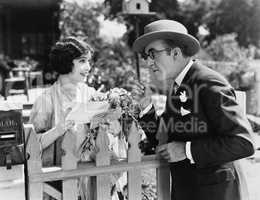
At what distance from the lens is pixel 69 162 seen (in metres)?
1.87

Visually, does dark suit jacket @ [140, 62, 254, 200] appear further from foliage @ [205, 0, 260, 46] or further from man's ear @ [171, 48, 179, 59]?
foliage @ [205, 0, 260, 46]

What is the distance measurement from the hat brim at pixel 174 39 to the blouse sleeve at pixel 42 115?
68 centimetres

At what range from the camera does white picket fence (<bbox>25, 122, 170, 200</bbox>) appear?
5.94 feet

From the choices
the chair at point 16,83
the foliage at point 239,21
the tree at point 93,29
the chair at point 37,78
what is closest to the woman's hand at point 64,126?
the tree at point 93,29

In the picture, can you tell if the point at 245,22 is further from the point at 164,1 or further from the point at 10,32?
the point at 10,32

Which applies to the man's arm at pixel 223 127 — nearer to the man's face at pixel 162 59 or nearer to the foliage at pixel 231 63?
the man's face at pixel 162 59

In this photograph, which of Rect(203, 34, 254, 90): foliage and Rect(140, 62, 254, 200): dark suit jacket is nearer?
Rect(140, 62, 254, 200): dark suit jacket

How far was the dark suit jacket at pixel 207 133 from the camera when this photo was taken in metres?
1.68

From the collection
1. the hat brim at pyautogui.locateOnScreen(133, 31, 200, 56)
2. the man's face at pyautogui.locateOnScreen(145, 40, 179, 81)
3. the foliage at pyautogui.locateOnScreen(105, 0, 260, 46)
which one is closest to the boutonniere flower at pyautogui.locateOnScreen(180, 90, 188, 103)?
the man's face at pyautogui.locateOnScreen(145, 40, 179, 81)

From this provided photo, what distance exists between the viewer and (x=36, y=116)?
7.26 feet

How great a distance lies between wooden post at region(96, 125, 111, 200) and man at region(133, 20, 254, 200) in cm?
27

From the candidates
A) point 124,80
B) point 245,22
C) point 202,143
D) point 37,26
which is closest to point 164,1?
point 124,80

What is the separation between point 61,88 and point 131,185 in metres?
0.77

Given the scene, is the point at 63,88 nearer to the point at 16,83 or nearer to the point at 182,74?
the point at 182,74
